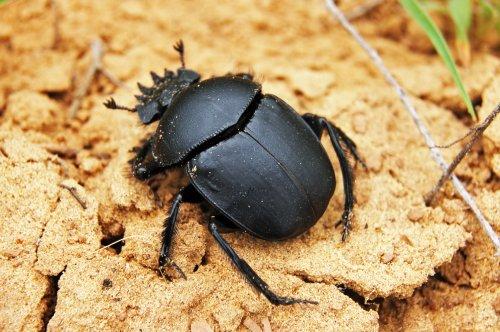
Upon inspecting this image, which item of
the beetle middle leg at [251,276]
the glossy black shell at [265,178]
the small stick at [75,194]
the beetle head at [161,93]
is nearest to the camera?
the beetle middle leg at [251,276]

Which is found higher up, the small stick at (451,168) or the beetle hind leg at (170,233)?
the small stick at (451,168)

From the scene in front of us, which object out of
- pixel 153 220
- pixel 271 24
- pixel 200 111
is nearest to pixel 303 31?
pixel 271 24

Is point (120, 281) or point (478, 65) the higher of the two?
point (478, 65)

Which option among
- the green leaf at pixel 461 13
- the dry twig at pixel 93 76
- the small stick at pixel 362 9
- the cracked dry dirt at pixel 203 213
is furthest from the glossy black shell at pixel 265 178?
the small stick at pixel 362 9

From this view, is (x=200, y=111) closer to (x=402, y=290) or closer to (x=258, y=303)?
(x=258, y=303)

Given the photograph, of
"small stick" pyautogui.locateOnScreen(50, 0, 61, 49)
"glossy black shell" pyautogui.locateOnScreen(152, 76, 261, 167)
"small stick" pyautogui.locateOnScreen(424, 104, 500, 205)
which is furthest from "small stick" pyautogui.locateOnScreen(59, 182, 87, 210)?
"small stick" pyautogui.locateOnScreen(424, 104, 500, 205)

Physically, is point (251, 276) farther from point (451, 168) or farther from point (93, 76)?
point (93, 76)

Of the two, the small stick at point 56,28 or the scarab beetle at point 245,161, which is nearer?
the scarab beetle at point 245,161

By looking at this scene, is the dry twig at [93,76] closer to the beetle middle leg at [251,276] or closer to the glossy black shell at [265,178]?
the glossy black shell at [265,178]
